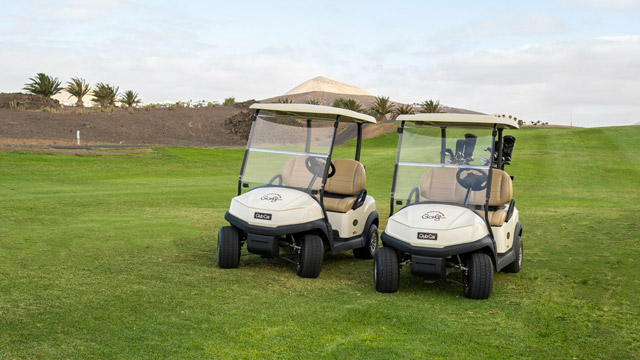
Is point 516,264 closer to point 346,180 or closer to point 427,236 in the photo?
point 427,236

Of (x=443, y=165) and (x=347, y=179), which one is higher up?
(x=443, y=165)

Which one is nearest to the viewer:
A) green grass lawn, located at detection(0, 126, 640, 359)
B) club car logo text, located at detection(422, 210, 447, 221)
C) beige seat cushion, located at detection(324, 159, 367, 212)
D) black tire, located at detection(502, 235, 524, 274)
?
green grass lawn, located at detection(0, 126, 640, 359)

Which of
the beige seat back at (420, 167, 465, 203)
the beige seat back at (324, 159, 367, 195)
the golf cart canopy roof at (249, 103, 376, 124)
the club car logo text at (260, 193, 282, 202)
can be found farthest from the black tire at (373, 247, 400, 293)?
the golf cart canopy roof at (249, 103, 376, 124)

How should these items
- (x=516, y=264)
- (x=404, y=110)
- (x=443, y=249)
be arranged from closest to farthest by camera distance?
(x=443, y=249), (x=516, y=264), (x=404, y=110)

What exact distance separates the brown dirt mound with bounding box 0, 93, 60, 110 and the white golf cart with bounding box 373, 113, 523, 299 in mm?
45393

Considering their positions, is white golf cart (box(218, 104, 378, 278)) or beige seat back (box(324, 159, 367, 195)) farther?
beige seat back (box(324, 159, 367, 195))

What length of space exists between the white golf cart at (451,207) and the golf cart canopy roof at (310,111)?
0.91 m

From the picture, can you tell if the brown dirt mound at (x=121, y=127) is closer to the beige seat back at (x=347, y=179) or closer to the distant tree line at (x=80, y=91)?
the distant tree line at (x=80, y=91)

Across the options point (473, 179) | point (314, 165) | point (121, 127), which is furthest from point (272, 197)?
point (121, 127)

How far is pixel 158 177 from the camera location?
64.2ft

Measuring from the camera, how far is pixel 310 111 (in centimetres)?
716

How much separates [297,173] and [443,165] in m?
1.82

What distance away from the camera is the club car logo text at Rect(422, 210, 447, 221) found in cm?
582

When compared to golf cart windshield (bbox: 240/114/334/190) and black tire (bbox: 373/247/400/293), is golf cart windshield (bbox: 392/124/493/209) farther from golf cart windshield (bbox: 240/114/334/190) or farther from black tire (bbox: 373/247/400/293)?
golf cart windshield (bbox: 240/114/334/190)
